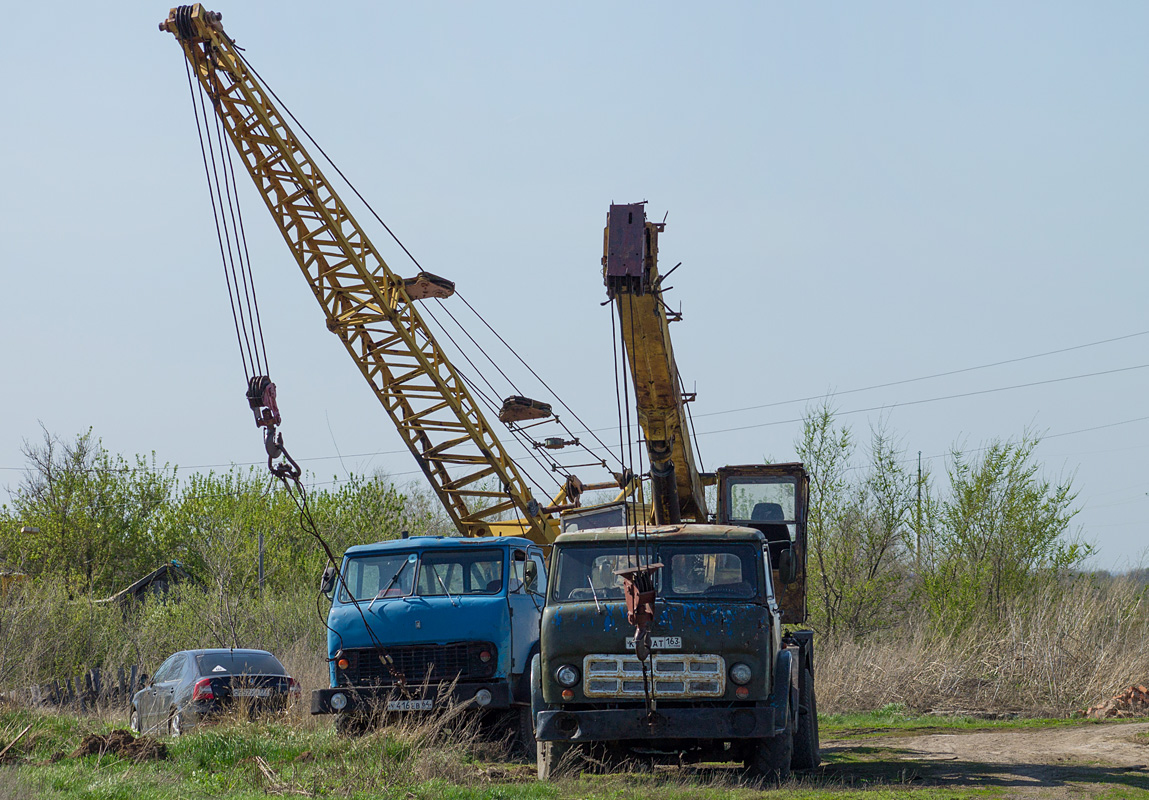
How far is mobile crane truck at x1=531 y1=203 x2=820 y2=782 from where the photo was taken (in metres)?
10.1

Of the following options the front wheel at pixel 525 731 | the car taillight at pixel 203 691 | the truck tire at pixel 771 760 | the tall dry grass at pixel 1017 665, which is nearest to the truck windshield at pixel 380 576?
the front wheel at pixel 525 731

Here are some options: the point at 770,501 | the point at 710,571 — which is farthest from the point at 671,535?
the point at 770,501

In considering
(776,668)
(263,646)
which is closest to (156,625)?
(263,646)

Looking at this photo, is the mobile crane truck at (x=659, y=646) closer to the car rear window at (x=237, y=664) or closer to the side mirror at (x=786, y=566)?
the side mirror at (x=786, y=566)

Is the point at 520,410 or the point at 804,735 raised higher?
the point at 520,410

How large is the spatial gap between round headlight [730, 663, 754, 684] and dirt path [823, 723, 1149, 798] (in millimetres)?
2058

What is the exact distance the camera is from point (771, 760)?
10.2m

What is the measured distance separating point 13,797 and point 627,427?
622cm

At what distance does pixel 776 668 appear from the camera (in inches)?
414

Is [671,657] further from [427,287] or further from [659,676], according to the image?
[427,287]

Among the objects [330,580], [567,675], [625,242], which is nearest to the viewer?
[567,675]

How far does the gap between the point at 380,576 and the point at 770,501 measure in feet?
16.4

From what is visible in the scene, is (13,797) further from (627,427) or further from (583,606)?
(627,427)

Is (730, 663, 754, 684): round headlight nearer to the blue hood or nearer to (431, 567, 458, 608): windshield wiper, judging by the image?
the blue hood
